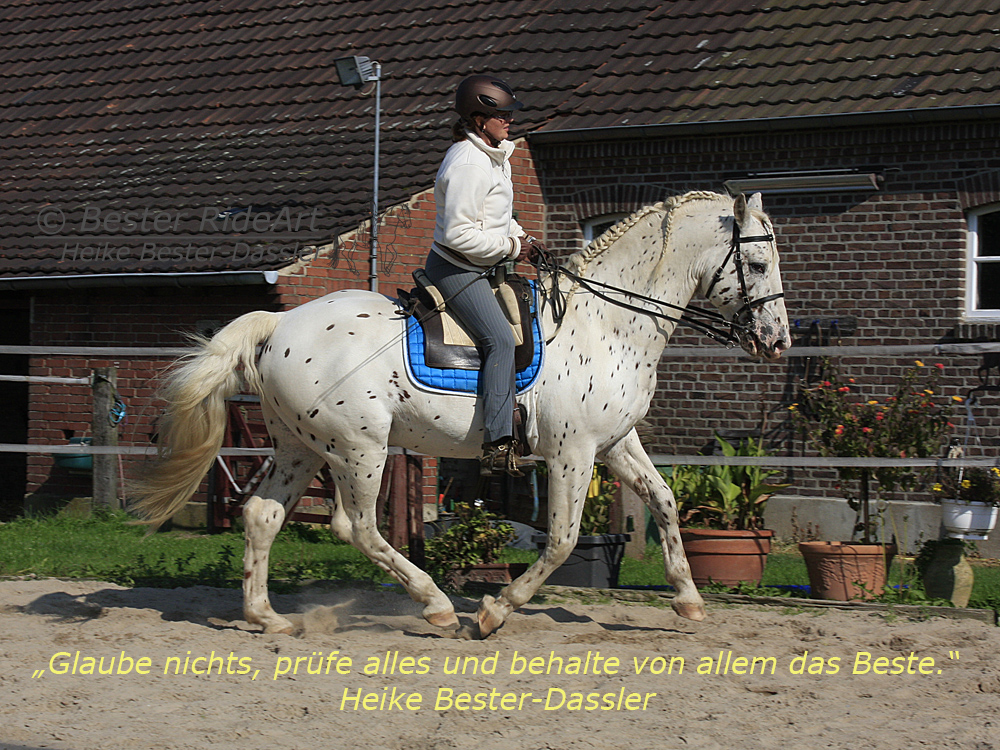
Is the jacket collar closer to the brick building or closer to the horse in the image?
the horse

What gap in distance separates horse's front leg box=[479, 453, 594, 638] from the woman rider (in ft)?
0.81

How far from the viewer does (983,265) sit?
10.3 metres

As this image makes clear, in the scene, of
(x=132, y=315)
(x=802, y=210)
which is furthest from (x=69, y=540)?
(x=802, y=210)

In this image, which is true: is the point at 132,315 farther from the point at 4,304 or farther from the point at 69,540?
the point at 69,540

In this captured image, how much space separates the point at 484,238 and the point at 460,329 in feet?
1.62

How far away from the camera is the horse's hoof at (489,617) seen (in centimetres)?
572

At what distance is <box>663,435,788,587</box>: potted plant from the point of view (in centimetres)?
711

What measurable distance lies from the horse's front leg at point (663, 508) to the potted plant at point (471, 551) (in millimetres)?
1307

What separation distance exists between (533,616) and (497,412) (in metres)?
1.41

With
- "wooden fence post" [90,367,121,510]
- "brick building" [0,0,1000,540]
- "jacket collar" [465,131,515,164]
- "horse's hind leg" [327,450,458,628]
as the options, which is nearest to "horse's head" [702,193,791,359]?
"jacket collar" [465,131,515,164]

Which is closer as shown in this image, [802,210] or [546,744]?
[546,744]

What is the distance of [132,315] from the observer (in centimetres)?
1190

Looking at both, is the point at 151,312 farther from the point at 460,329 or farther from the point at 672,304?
the point at 672,304

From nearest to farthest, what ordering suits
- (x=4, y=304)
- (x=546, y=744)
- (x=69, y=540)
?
1. (x=546, y=744)
2. (x=69, y=540)
3. (x=4, y=304)
